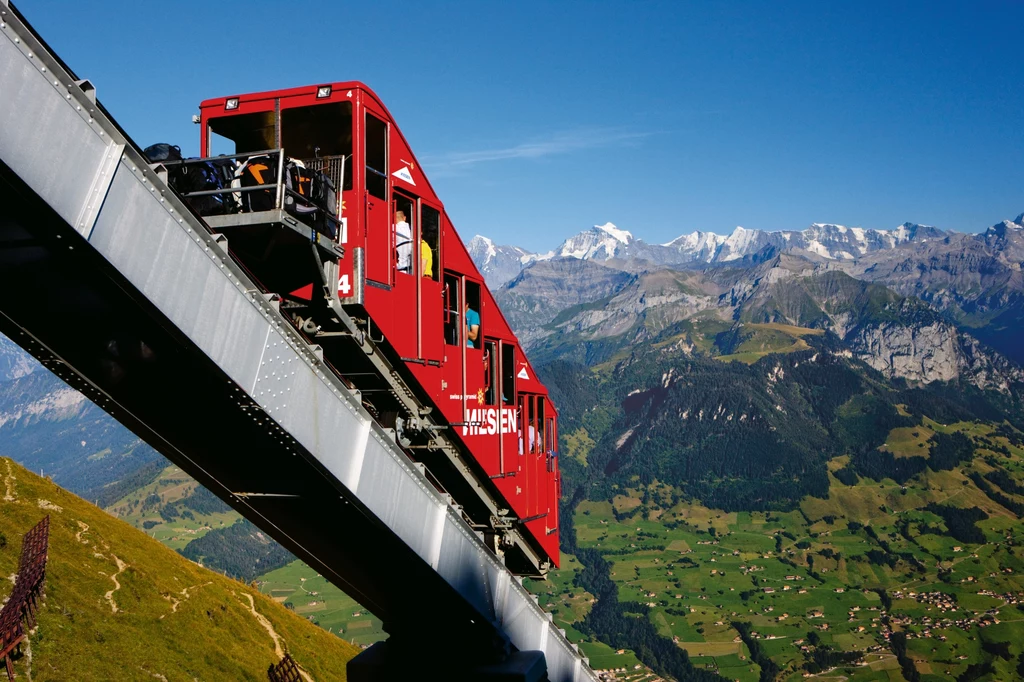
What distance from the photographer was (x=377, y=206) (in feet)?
43.1

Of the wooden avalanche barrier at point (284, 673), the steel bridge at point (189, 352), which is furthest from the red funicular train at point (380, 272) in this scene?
the wooden avalanche barrier at point (284, 673)

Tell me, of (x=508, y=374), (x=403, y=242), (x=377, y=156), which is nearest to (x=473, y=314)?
(x=508, y=374)

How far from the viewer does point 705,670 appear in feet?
541

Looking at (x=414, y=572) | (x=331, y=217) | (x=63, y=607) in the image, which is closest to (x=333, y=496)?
(x=414, y=572)

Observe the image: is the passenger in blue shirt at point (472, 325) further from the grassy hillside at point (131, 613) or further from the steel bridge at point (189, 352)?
the grassy hillside at point (131, 613)

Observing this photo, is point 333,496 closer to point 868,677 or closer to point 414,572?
point 414,572

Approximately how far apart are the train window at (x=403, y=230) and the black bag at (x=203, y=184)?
3547 millimetres

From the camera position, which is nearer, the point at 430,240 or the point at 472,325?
the point at 430,240

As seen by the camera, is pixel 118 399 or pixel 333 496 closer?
pixel 118 399

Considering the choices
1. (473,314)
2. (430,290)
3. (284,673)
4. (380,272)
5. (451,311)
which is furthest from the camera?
(284,673)

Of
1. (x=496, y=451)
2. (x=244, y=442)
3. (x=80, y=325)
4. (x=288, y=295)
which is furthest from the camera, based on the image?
(x=496, y=451)

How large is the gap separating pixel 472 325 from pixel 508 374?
275cm

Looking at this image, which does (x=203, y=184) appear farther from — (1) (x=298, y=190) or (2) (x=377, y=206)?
(2) (x=377, y=206)

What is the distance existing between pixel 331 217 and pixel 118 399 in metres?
3.51
